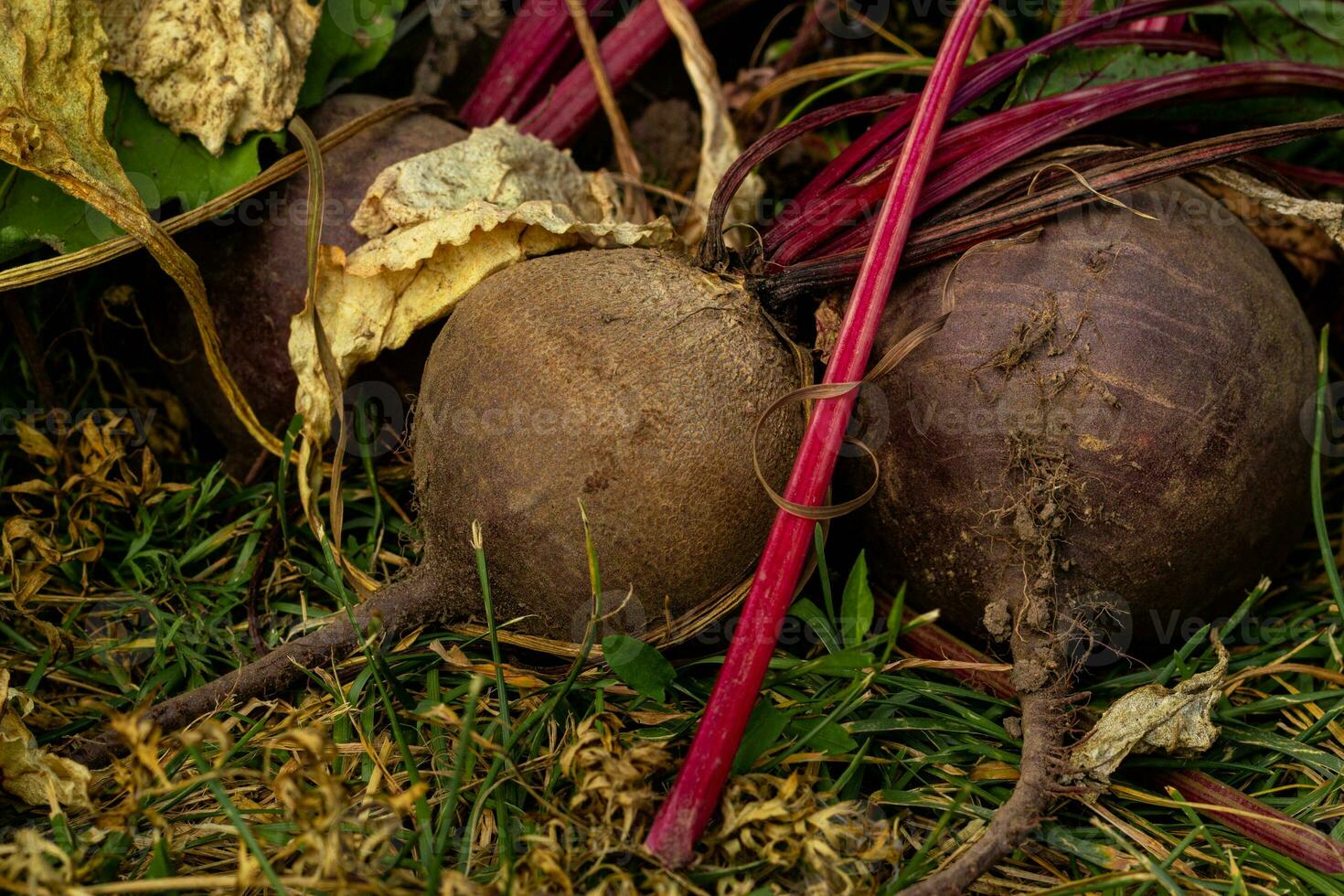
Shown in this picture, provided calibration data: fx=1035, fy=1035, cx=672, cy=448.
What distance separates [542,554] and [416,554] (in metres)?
0.42

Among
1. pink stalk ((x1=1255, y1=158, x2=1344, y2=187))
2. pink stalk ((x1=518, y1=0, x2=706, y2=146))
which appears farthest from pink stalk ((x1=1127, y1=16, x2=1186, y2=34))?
pink stalk ((x1=518, y1=0, x2=706, y2=146))

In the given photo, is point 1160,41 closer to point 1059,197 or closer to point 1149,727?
point 1059,197

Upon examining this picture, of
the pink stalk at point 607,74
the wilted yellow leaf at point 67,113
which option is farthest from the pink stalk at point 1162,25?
the wilted yellow leaf at point 67,113

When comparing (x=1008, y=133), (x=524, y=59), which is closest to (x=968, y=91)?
(x=1008, y=133)

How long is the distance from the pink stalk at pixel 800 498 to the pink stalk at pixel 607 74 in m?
0.83

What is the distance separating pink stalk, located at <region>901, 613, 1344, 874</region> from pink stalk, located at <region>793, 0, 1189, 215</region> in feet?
3.14

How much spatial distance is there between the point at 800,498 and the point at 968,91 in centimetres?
96

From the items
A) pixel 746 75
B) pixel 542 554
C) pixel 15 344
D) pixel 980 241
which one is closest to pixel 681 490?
pixel 542 554

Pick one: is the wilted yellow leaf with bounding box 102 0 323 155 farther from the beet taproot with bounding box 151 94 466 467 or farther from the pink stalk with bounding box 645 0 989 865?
the pink stalk with bounding box 645 0 989 865

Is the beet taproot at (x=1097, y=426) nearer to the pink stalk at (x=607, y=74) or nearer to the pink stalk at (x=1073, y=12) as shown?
the pink stalk at (x=1073, y=12)

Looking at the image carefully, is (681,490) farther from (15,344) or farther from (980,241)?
(15,344)

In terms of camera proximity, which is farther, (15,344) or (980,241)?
(15,344)

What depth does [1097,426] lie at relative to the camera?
5.92 ft

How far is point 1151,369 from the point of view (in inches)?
71.7
